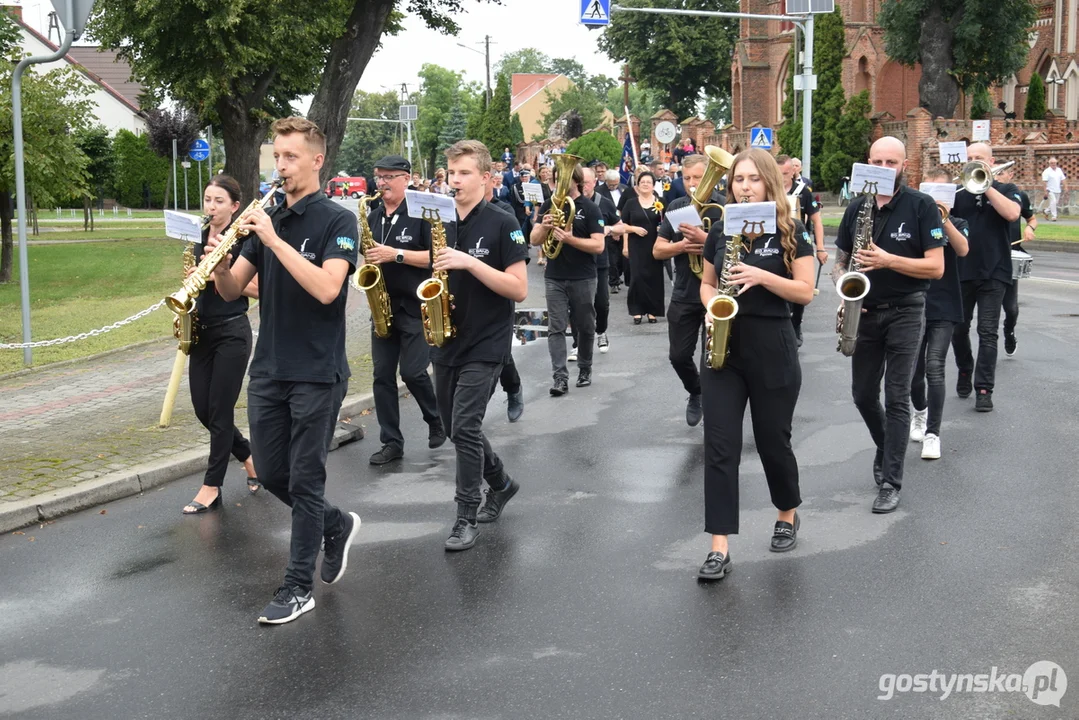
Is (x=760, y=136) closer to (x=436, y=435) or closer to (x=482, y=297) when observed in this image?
(x=436, y=435)

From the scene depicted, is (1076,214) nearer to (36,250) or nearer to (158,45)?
(158,45)

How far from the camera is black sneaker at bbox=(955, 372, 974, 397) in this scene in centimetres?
1027

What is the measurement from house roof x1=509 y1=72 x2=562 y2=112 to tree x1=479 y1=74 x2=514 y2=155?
29.8 metres

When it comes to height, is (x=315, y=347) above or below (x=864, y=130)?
below

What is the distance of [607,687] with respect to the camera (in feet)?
15.1

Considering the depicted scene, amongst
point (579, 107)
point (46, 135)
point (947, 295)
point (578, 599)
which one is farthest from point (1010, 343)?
point (579, 107)

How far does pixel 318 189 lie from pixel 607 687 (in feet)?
8.17

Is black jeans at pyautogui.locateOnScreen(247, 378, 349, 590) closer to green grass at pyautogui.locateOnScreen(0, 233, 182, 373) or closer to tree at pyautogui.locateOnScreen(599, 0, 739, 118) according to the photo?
green grass at pyautogui.locateOnScreen(0, 233, 182, 373)

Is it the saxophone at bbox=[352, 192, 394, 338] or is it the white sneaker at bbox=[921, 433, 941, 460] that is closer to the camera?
the saxophone at bbox=[352, 192, 394, 338]

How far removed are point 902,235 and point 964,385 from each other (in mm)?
3720

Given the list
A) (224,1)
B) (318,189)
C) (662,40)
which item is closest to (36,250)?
(224,1)

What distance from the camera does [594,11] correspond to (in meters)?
25.8

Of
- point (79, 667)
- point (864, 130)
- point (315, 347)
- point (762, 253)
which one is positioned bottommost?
point (79, 667)

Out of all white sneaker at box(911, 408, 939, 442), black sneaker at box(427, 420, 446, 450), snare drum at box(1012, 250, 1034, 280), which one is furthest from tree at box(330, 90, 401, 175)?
white sneaker at box(911, 408, 939, 442)
